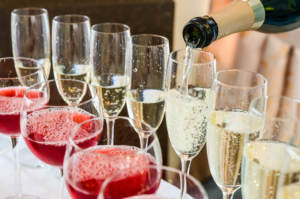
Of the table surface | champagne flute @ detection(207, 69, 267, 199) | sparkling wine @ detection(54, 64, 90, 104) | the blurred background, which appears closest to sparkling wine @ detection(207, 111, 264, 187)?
champagne flute @ detection(207, 69, 267, 199)

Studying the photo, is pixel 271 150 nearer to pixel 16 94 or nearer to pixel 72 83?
pixel 72 83

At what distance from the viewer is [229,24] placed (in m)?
1.07

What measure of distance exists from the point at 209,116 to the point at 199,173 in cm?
173

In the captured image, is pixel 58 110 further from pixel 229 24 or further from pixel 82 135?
pixel 229 24

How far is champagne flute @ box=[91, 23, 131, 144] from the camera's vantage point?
45.9 inches

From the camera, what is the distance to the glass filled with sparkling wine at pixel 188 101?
3.24ft

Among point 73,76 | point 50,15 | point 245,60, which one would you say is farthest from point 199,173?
point 73,76

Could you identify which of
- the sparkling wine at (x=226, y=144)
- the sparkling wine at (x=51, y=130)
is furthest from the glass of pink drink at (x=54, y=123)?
the sparkling wine at (x=226, y=144)

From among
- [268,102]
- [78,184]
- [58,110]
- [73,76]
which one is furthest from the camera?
[73,76]

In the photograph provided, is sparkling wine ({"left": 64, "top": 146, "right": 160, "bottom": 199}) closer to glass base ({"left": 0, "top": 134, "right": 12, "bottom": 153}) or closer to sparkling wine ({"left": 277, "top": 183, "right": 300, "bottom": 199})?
sparkling wine ({"left": 277, "top": 183, "right": 300, "bottom": 199})

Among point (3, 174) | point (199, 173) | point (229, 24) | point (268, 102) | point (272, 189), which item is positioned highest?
point (229, 24)

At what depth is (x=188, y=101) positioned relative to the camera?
3.31ft

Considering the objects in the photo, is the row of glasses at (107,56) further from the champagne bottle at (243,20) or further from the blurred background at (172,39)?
the blurred background at (172,39)

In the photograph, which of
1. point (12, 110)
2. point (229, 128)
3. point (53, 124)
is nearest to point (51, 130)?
point (53, 124)
